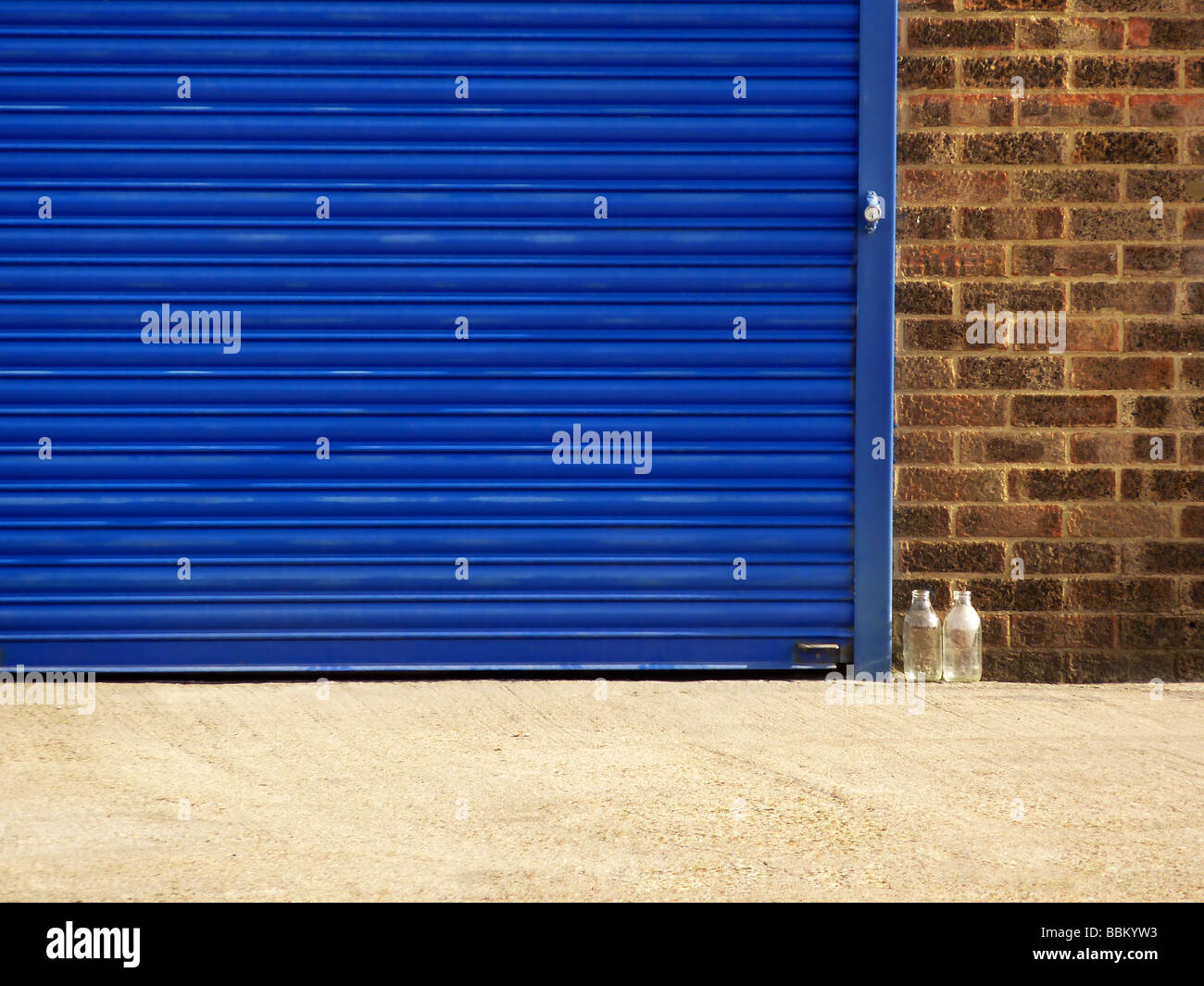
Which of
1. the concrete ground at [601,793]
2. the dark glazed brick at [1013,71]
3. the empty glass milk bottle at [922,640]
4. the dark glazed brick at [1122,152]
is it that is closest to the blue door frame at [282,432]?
the empty glass milk bottle at [922,640]

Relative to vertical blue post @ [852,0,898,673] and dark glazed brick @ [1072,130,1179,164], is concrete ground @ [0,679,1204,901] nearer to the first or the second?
vertical blue post @ [852,0,898,673]

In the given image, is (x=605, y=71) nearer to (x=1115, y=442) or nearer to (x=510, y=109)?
(x=510, y=109)

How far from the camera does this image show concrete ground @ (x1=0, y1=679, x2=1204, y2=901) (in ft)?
9.71

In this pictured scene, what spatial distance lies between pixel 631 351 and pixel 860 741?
6.55 ft

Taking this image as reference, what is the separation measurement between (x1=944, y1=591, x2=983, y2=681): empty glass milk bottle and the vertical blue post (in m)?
0.28

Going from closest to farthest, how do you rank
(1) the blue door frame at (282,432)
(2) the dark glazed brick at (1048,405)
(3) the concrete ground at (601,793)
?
(3) the concrete ground at (601,793) → (1) the blue door frame at (282,432) → (2) the dark glazed brick at (1048,405)

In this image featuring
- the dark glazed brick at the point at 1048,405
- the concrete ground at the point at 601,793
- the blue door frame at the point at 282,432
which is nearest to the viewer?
the concrete ground at the point at 601,793

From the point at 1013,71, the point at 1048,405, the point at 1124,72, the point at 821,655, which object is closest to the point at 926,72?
the point at 1013,71

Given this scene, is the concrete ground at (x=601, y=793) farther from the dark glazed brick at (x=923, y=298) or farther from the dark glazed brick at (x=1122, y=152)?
the dark glazed brick at (x=1122, y=152)

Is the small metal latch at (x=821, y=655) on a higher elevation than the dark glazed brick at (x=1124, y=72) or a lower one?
lower

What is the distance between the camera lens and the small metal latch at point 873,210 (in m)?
5.23

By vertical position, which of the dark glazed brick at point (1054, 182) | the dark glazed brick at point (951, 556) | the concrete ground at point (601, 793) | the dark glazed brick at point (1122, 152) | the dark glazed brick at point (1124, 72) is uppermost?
the dark glazed brick at point (1124, 72)

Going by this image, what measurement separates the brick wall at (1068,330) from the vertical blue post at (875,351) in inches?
3.0

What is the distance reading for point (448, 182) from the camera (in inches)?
208
